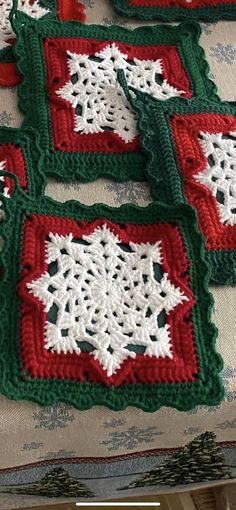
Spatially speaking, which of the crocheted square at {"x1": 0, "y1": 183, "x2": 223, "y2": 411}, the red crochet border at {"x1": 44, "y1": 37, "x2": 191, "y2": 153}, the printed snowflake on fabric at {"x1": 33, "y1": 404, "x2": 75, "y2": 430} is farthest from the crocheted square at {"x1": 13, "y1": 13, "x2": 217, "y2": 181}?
the printed snowflake on fabric at {"x1": 33, "y1": 404, "x2": 75, "y2": 430}

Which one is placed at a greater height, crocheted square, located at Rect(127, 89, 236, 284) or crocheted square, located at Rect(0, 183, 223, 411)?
crocheted square, located at Rect(127, 89, 236, 284)

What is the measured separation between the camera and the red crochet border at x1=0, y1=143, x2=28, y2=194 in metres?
0.94

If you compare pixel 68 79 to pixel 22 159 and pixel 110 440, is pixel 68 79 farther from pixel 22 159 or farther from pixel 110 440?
pixel 110 440

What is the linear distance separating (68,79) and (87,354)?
1.46 feet

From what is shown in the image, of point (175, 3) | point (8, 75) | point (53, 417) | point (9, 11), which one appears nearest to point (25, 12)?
point (9, 11)

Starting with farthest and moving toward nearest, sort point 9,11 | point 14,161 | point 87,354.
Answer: point 9,11, point 14,161, point 87,354

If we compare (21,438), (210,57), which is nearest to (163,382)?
(21,438)

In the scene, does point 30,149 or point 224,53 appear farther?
point 224,53

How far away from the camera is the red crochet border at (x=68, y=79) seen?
1.00m

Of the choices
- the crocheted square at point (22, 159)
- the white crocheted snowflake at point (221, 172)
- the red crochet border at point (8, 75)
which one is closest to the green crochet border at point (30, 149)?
the crocheted square at point (22, 159)

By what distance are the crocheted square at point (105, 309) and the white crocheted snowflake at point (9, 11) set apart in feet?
1.14

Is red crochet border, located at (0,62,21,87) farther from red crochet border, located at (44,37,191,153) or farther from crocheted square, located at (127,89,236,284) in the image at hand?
crocheted square, located at (127,89,236,284)

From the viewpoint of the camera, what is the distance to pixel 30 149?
971 millimetres

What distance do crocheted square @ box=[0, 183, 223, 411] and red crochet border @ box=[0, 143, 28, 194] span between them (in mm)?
50
